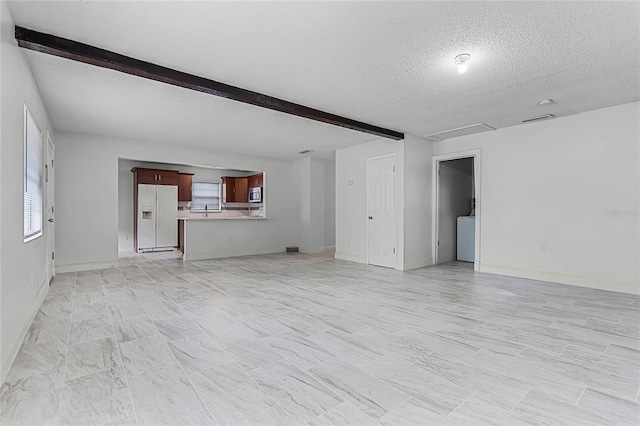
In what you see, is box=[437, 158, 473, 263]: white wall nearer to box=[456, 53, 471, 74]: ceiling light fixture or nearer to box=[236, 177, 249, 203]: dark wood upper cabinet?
box=[456, 53, 471, 74]: ceiling light fixture

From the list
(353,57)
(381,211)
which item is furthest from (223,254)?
(353,57)

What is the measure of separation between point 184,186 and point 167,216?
3.33 feet

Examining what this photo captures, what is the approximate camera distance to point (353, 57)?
2.90m

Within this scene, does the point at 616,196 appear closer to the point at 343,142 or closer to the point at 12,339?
the point at 343,142

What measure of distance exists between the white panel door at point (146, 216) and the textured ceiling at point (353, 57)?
3503mm

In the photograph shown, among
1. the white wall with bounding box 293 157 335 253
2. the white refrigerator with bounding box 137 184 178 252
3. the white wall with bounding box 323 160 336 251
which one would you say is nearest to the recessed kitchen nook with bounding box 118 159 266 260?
the white refrigerator with bounding box 137 184 178 252

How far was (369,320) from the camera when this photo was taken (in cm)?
310

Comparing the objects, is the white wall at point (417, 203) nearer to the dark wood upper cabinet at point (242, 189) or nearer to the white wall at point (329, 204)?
the white wall at point (329, 204)

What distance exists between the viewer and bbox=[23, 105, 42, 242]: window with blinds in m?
3.05

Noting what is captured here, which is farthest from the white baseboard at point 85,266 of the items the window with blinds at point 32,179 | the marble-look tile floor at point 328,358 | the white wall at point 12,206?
the white wall at point 12,206

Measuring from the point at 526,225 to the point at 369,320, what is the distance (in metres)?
3.53

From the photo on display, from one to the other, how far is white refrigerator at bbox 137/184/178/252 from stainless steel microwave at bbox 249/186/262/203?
6.90 ft

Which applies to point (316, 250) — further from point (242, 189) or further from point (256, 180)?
point (242, 189)

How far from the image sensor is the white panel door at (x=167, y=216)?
27.6 feet
